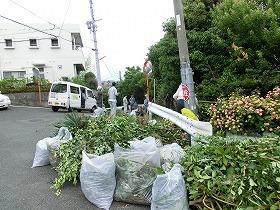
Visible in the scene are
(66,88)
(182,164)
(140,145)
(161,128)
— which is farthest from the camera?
(66,88)

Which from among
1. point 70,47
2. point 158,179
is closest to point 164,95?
point 158,179

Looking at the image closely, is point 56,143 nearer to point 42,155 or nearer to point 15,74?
point 42,155

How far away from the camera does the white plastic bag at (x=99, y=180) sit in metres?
5.04

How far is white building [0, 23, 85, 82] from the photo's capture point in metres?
34.1

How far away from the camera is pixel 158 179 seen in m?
4.39

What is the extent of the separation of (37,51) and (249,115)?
30.3 meters

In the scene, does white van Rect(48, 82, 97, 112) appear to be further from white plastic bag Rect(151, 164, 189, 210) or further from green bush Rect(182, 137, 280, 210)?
white plastic bag Rect(151, 164, 189, 210)

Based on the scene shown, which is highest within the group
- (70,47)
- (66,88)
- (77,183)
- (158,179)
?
(70,47)

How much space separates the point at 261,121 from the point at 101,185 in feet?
14.3

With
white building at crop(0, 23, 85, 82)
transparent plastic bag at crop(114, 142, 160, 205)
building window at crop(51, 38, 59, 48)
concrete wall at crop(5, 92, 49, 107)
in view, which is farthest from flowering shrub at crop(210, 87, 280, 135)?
building window at crop(51, 38, 59, 48)

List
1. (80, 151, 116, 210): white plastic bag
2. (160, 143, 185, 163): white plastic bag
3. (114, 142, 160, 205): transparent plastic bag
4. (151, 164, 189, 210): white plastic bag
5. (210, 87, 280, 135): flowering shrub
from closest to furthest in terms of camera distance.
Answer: (151, 164, 189, 210): white plastic bag
(114, 142, 160, 205): transparent plastic bag
(80, 151, 116, 210): white plastic bag
(160, 143, 185, 163): white plastic bag
(210, 87, 280, 135): flowering shrub

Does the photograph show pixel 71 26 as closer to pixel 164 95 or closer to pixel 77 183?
pixel 164 95

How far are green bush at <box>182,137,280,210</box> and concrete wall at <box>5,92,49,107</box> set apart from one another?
24.5 metres

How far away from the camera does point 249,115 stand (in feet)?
25.9
